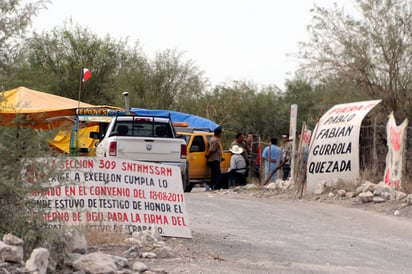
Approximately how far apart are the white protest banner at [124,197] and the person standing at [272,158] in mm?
13731

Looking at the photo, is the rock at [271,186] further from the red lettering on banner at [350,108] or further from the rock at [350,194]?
the rock at [350,194]

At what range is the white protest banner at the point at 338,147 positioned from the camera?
73.3ft

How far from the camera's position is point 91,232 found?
1145 centimetres

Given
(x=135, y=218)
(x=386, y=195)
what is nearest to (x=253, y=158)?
(x=386, y=195)

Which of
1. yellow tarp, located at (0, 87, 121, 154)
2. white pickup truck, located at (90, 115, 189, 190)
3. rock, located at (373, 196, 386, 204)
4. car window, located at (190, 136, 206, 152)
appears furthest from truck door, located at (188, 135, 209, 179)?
rock, located at (373, 196, 386, 204)

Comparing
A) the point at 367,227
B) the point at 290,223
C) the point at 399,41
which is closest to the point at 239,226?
the point at 290,223

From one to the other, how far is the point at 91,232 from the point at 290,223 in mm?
5638

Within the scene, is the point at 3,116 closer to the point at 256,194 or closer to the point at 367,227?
the point at 367,227

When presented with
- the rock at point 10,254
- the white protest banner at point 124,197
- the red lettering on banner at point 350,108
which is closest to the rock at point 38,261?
the rock at point 10,254

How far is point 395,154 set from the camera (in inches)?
829

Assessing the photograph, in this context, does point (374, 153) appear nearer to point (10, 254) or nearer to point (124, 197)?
point (124, 197)

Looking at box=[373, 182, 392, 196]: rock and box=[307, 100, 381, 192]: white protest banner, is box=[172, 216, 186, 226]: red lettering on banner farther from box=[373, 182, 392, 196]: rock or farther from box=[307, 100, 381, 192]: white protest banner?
box=[307, 100, 381, 192]: white protest banner

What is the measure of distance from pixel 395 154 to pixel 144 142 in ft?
19.4

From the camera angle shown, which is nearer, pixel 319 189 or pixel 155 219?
pixel 155 219
